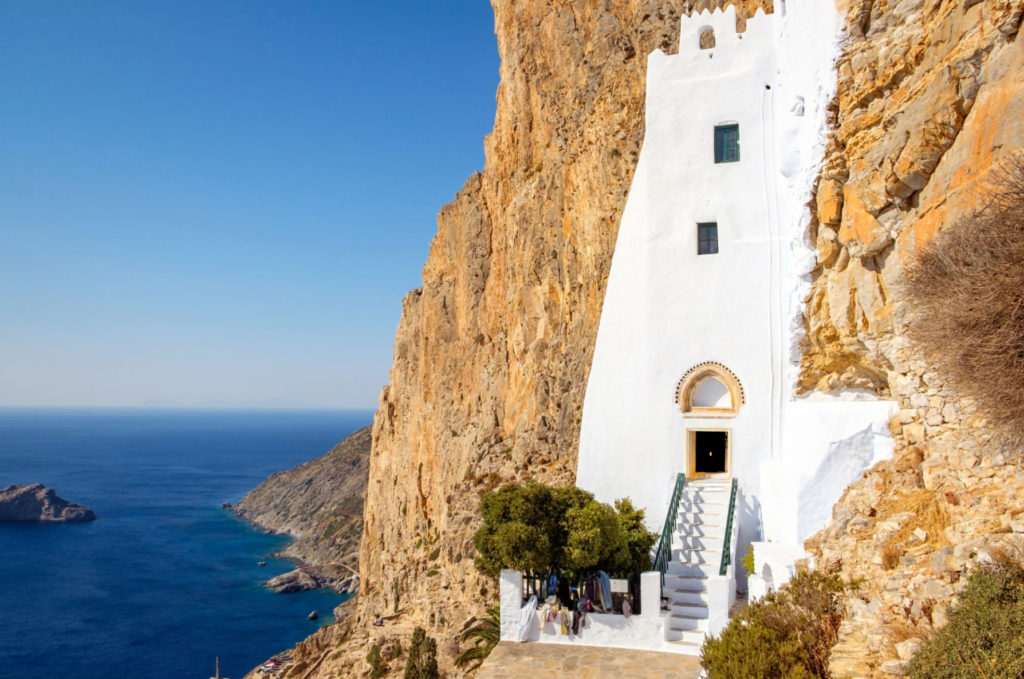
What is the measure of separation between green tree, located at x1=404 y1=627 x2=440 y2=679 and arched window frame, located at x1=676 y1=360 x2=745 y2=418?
6407 mm

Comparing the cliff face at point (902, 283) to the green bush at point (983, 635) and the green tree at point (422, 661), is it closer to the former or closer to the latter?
the green bush at point (983, 635)

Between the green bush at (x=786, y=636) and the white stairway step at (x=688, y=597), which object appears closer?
Answer: the green bush at (x=786, y=636)

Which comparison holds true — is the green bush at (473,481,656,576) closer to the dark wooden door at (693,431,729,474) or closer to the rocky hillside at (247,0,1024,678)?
the rocky hillside at (247,0,1024,678)

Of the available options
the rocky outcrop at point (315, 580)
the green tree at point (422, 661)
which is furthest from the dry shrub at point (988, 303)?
the rocky outcrop at point (315, 580)

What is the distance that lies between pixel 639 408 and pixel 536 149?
392 inches

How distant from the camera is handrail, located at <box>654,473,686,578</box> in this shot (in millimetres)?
11973

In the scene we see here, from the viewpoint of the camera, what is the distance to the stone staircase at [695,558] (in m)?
10.9

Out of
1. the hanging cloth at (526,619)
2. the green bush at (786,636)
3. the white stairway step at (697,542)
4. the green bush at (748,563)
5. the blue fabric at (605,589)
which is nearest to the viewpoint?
the green bush at (786,636)

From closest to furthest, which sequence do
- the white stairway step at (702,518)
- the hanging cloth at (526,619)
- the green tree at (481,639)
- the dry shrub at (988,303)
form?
the dry shrub at (988,303) → the hanging cloth at (526,619) → the green tree at (481,639) → the white stairway step at (702,518)

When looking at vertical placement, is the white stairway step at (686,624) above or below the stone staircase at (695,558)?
below

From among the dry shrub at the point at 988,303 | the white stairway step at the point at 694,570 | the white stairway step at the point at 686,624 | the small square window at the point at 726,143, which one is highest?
the small square window at the point at 726,143

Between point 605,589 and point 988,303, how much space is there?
22.8ft

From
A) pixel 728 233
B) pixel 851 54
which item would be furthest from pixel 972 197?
pixel 728 233

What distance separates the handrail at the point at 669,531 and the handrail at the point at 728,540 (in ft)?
2.97
